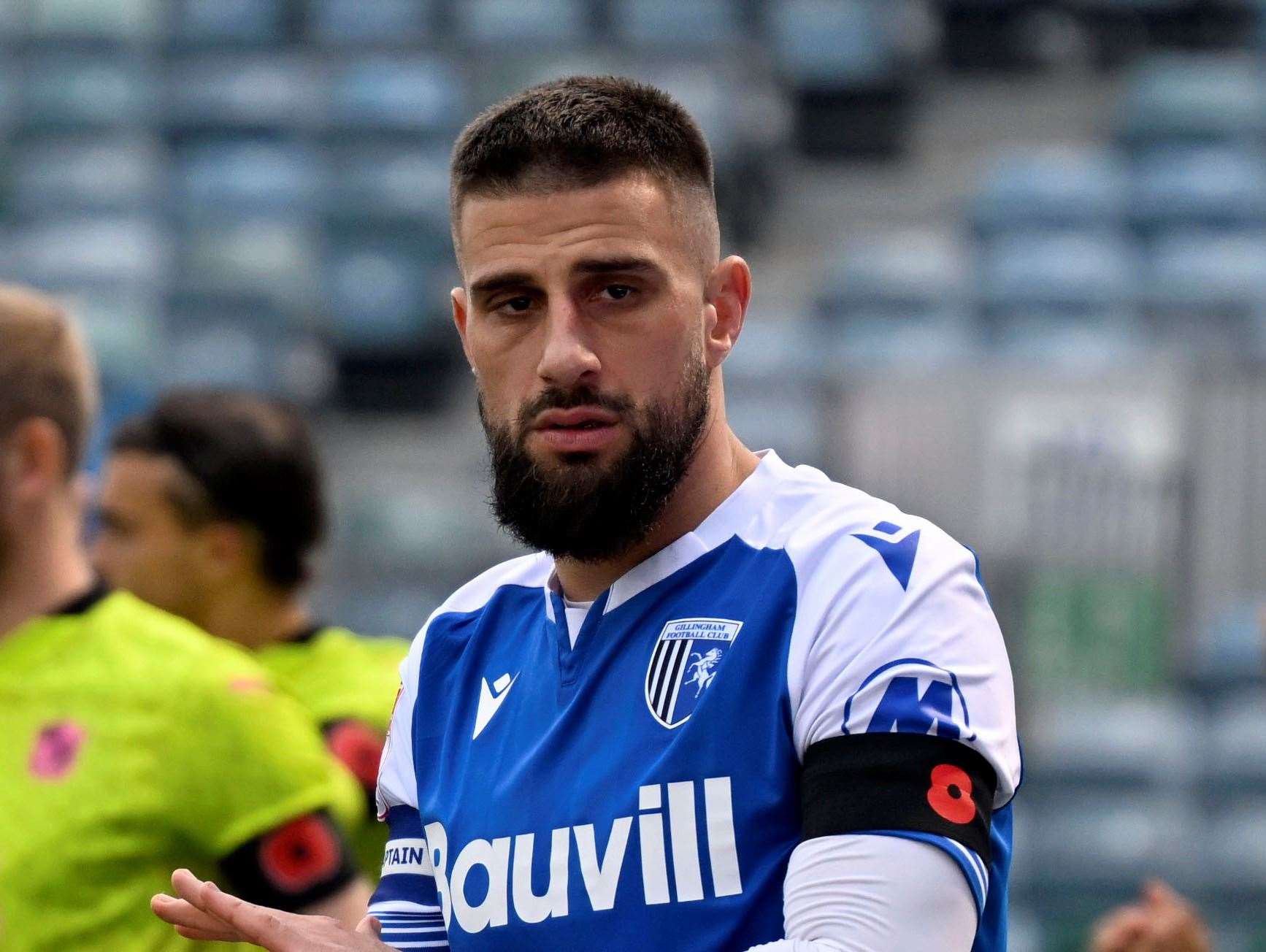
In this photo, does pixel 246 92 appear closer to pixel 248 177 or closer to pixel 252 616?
pixel 248 177

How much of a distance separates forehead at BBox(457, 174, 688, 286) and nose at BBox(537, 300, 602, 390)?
45 millimetres

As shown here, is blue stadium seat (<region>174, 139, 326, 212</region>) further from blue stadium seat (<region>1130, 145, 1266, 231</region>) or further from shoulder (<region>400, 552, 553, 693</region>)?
shoulder (<region>400, 552, 553, 693</region>)

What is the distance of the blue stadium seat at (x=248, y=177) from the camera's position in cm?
1061

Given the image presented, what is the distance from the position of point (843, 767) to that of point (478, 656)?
1.66ft

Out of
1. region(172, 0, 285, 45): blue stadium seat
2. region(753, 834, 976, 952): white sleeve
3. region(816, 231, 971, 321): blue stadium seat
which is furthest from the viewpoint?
region(172, 0, 285, 45): blue stadium seat

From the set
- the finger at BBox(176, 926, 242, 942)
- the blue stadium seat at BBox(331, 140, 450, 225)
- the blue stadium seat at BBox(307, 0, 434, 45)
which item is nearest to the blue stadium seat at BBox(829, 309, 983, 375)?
the blue stadium seat at BBox(331, 140, 450, 225)

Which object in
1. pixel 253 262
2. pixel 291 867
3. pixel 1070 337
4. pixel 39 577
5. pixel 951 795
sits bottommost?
pixel 1070 337

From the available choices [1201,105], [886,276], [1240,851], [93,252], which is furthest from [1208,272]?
[93,252]

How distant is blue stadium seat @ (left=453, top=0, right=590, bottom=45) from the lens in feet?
36.4

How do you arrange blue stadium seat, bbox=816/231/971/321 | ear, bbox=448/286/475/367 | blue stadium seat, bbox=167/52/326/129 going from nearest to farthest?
ear, bbox=448/286/475/367 < blue stadium seat, bbox=816/231/971/321 < blue stadium seat, bbox=167/52/326/129

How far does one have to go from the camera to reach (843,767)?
161 cm

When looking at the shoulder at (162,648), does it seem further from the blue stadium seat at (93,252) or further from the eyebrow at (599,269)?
the blue stadium seat at (93,252)

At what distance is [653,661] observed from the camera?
180cm

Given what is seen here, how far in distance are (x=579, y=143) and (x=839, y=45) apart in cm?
959
